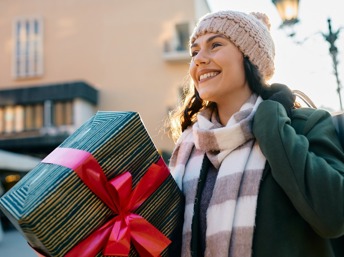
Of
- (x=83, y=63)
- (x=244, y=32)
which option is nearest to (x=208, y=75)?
(x=244, y=32)

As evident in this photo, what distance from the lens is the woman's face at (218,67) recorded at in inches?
64.6

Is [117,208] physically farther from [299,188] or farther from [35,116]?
[35,116]

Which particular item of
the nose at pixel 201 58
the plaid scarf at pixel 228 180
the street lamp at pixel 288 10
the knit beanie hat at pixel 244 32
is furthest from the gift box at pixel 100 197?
the street lamp at pixel 288 10

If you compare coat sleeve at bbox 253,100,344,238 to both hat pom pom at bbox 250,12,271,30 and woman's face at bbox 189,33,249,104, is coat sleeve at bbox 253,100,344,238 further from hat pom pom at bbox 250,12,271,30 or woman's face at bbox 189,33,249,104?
hat pom pom at bbox 250,12,271,30

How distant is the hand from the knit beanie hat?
3.2 inches

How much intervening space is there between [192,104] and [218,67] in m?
0.35

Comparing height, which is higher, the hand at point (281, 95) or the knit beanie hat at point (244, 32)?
the knit beanie hat at point (244, 32)

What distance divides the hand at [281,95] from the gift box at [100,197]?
20.4 inches

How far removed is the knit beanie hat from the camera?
1650mm

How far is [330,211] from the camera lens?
1235 mm

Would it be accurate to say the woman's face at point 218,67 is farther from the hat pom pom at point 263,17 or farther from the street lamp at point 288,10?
the street lamp at point 288,10

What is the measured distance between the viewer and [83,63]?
18719 mm

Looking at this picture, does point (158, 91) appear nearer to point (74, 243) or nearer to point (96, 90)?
point (96, 90)

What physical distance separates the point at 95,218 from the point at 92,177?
13cm
